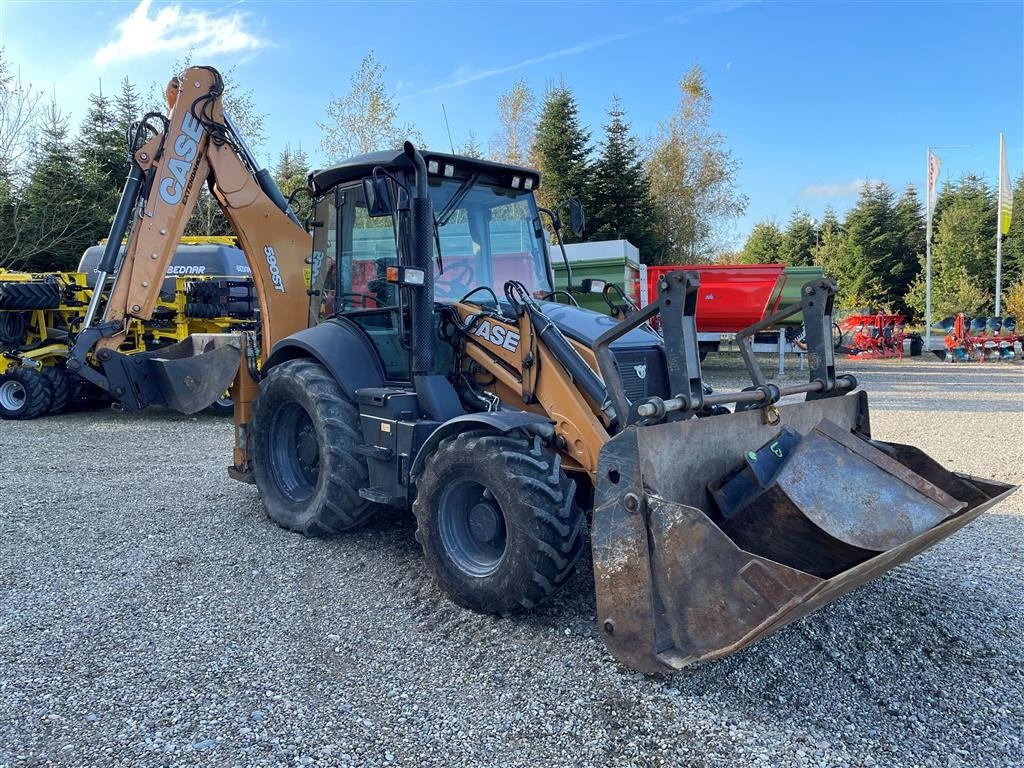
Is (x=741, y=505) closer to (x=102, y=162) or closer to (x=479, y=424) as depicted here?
(x=479, y=424)

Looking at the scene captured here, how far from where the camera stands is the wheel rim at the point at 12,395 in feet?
35.2

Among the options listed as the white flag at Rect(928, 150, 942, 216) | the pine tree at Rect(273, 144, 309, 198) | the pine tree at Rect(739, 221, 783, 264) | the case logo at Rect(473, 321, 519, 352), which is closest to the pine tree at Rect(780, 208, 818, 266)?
the pine tree at Rect(739, 221, 783, 264)

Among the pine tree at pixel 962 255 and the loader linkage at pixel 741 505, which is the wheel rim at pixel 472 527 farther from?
the pine tree at pixel 962 255

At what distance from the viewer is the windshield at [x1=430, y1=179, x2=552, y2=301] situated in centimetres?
457

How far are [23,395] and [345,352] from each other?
8.40m

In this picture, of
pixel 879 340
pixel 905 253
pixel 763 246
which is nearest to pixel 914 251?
pixel 905 253

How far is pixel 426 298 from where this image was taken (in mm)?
4293

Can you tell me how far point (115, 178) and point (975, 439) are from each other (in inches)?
853

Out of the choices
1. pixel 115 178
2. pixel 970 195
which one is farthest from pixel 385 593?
pixel 970 195

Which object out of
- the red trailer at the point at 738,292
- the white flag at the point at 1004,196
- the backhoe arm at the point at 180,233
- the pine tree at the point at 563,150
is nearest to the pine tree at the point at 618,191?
the pine tree at the point at 563,150

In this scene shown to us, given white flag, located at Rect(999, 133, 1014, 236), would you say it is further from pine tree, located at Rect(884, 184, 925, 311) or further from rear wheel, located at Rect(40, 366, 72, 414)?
rear wheel, located at Rect(40, 366, 72, 414)

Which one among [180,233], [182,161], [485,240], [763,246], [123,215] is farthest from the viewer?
[763,246]

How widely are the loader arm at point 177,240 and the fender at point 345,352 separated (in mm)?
989

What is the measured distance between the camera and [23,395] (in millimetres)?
10773
